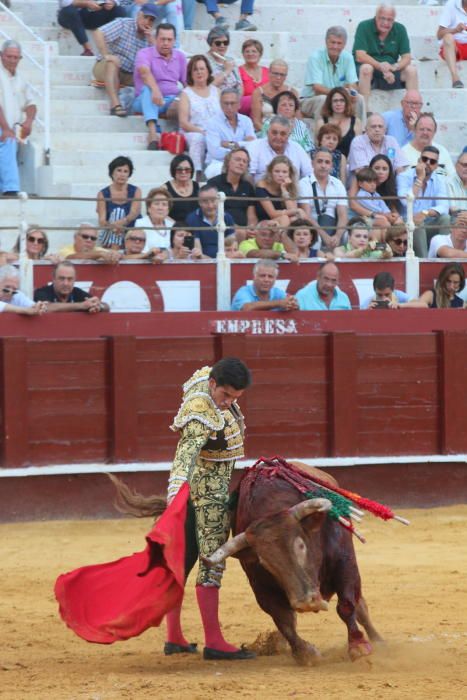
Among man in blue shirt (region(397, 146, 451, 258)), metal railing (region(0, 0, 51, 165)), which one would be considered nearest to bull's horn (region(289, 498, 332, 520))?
man in blue shirt (region(397, 146, 451, 258))

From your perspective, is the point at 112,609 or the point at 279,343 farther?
the point at 279,343

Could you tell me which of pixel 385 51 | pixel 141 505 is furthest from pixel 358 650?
pixel 385 51

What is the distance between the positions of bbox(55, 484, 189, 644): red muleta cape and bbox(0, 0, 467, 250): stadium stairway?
4.53 metres

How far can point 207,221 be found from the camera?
31.2 feet

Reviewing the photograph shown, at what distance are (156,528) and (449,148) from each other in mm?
7527

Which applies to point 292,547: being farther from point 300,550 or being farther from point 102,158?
point 102,158

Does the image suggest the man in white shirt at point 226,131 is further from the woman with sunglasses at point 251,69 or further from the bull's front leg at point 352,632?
the bull's front leg at point 352,632

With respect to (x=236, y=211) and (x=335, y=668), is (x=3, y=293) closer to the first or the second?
(x=236, y=211)

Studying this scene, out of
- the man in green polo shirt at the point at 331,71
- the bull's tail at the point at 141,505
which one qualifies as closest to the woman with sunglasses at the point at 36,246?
the man in green polo shirt at the point at 331,71

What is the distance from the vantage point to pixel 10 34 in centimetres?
1138

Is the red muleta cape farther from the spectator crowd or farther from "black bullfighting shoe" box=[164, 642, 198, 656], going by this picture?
the spectator crowd

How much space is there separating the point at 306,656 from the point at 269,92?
6.58 metres

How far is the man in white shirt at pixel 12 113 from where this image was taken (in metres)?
10.0

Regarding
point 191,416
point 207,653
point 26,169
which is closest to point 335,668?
point 207,653
